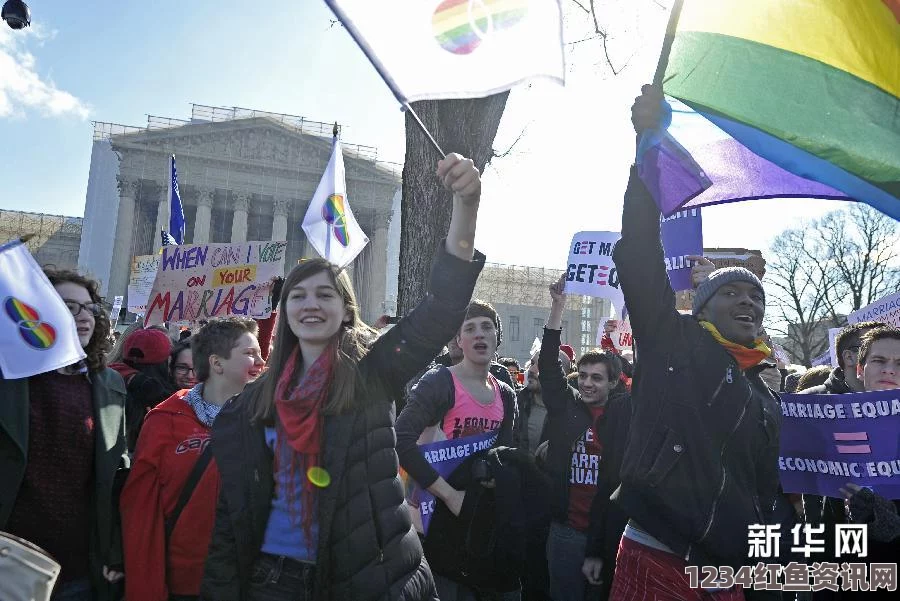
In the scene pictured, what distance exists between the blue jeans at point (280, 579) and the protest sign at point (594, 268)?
4621 mm

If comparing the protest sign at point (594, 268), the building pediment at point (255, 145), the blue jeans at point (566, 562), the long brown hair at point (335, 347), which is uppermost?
the building pediment at point (255, 145)

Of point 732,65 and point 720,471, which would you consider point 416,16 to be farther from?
point 720,471

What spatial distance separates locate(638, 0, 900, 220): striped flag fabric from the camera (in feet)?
7.87

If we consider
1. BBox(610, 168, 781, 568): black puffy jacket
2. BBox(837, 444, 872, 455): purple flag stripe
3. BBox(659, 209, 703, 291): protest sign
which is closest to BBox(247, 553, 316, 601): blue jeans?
BBox(610, 168, 781, 568): black puffy jacket

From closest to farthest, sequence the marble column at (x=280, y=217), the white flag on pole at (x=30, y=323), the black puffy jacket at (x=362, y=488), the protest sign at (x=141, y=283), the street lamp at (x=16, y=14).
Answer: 1. the black puffy jacket at (x=362, y=488)
2. the white flag on pole at (x=30, y=323)
3. the street lamp at (x=16, y=14)
4. the protest sign at (x=141, y=283)
5. the marble column at (x=280, y=217)

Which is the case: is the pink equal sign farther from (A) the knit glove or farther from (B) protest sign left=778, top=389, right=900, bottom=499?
(A) the knit glove

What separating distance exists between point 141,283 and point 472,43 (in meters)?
10.1

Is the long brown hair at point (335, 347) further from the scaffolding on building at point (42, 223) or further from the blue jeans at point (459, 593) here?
the scaffolding on building at point (42, 223)

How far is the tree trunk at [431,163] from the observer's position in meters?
5.23

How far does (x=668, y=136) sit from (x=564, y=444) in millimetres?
2305

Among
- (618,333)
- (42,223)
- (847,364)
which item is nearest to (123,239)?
(42,223)

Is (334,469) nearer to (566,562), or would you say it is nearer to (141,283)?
(566,562)

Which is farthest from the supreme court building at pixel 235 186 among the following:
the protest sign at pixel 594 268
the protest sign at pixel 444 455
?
the protest sign at pixel 444 455

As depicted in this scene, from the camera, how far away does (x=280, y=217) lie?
46.5 metres
